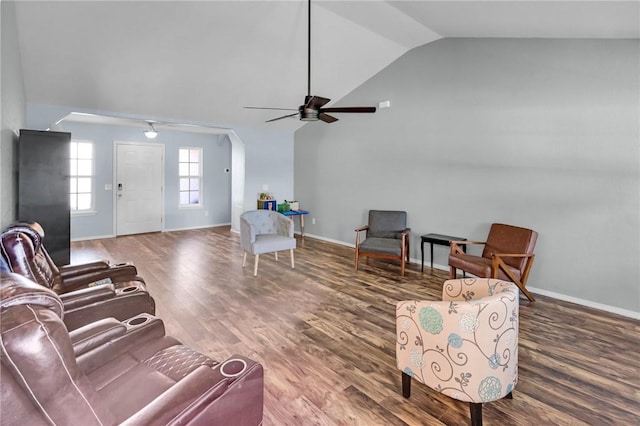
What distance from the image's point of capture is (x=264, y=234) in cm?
504

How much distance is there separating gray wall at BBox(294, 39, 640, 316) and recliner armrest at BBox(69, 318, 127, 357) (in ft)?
14.1

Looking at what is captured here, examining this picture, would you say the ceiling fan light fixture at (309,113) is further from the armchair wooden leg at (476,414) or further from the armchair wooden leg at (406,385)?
the armchair wooden leg at (476,414)

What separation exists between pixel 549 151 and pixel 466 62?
64.2 inches

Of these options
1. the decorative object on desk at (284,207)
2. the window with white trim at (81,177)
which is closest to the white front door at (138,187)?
the window with white trim at (81,177)

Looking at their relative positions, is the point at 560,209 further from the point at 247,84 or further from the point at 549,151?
the point at 247,84

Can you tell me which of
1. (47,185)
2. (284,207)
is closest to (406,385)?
(47,185)

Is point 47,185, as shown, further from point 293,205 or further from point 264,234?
point 293,205

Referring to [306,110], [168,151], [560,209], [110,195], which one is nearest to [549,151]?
[560,209]

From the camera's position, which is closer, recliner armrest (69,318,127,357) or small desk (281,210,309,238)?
recliner armrest (69,318,127,357)

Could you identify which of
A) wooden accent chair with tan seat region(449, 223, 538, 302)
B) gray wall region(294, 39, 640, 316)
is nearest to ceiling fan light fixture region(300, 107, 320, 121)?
gray wall region(294, 39, 640, 316)

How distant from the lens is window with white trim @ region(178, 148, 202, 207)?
7984mm

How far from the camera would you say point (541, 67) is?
3.86 m

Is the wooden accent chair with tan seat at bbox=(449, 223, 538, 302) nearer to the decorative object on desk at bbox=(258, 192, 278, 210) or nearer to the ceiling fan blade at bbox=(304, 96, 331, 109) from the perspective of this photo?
the ceiling fan blade at bbox=(304, 96, 331, 109)

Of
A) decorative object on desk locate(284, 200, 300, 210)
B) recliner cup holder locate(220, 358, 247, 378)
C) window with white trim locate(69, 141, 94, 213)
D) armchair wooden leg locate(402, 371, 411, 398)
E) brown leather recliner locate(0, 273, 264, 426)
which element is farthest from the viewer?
decorative object on desk locate(284, 200, 300, 210)
